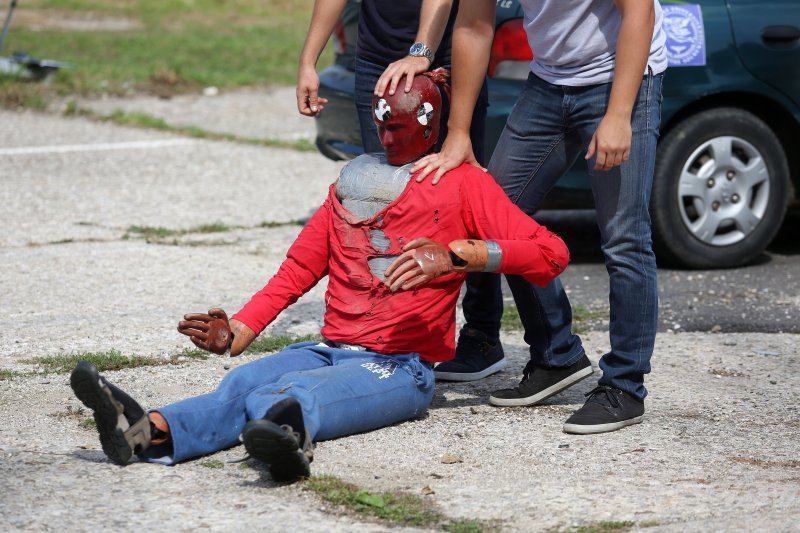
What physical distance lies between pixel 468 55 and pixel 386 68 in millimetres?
495

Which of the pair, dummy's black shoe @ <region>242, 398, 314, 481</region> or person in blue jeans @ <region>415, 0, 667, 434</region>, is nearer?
dummy's black shoe @ <region>242, 398, 314, 481</region>

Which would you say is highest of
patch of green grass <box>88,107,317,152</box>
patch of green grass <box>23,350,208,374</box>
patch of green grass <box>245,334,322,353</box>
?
patch of green grass <box>88,107,317,152</box>

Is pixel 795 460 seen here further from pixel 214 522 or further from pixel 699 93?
pixel 699 93

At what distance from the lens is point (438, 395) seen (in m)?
4.66

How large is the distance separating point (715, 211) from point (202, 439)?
3.61 meters

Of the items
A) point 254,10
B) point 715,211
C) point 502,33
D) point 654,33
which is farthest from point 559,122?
point 254,10

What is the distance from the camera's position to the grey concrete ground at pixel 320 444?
3475 mm

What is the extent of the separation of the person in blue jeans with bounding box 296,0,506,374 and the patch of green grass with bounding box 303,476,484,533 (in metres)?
1.25

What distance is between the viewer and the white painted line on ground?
31.5 feet

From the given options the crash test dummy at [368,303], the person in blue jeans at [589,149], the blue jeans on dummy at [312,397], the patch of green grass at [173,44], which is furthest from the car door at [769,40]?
the patch of green grass at [173,44]

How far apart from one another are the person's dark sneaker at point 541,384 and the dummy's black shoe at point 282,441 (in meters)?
0.94

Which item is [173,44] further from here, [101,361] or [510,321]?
[101,361]

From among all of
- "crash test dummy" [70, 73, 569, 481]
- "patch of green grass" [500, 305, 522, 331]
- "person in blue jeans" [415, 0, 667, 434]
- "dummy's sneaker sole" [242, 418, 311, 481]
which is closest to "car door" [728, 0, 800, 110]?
"patch of green grass" [500, 305, 522, 331]

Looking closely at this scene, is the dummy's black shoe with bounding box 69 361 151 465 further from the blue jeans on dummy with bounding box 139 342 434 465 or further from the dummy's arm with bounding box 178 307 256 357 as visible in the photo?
the dummy's arm with bounding box 178 307 256 357
